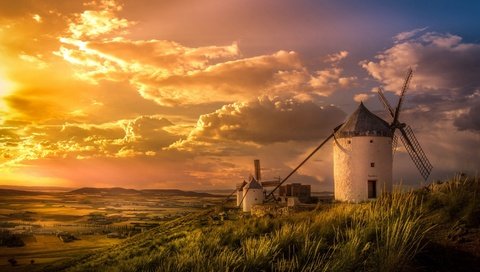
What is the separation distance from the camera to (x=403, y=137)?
38.9 m

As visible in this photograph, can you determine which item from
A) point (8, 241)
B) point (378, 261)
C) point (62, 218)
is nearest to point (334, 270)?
point (378, 261)

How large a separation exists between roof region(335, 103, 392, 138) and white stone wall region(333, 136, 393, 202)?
1.31 feet

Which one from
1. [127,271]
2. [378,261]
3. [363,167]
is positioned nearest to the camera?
[378,261]

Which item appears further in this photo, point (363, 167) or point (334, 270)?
point (363, 167)

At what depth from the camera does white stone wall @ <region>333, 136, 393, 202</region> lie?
33.2 m

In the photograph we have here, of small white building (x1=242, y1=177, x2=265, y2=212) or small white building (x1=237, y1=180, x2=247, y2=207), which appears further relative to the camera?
small white building (x1=237, y1=180, x2=247, y2=207)

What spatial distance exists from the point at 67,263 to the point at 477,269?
3638 centimetres

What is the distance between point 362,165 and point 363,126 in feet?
10.4

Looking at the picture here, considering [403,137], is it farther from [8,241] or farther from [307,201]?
[8,241]

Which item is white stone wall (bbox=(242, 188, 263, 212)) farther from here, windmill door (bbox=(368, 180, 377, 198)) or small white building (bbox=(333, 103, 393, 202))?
windmill door (bbox=(368, 180, 377, 198))

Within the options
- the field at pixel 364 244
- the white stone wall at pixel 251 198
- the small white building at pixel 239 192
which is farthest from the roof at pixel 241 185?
the field at pixel 364 244

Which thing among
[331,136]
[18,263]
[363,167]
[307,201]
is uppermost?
[331,136]

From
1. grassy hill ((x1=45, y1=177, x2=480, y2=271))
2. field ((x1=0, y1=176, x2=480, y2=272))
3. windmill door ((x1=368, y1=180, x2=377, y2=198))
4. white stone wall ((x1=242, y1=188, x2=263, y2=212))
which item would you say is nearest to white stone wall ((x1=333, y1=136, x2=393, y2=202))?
windmill door ((x1=368, y1=180, x2=377, y2=198))

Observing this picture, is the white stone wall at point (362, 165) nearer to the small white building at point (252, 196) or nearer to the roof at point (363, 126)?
the roof at point (363, 126)
